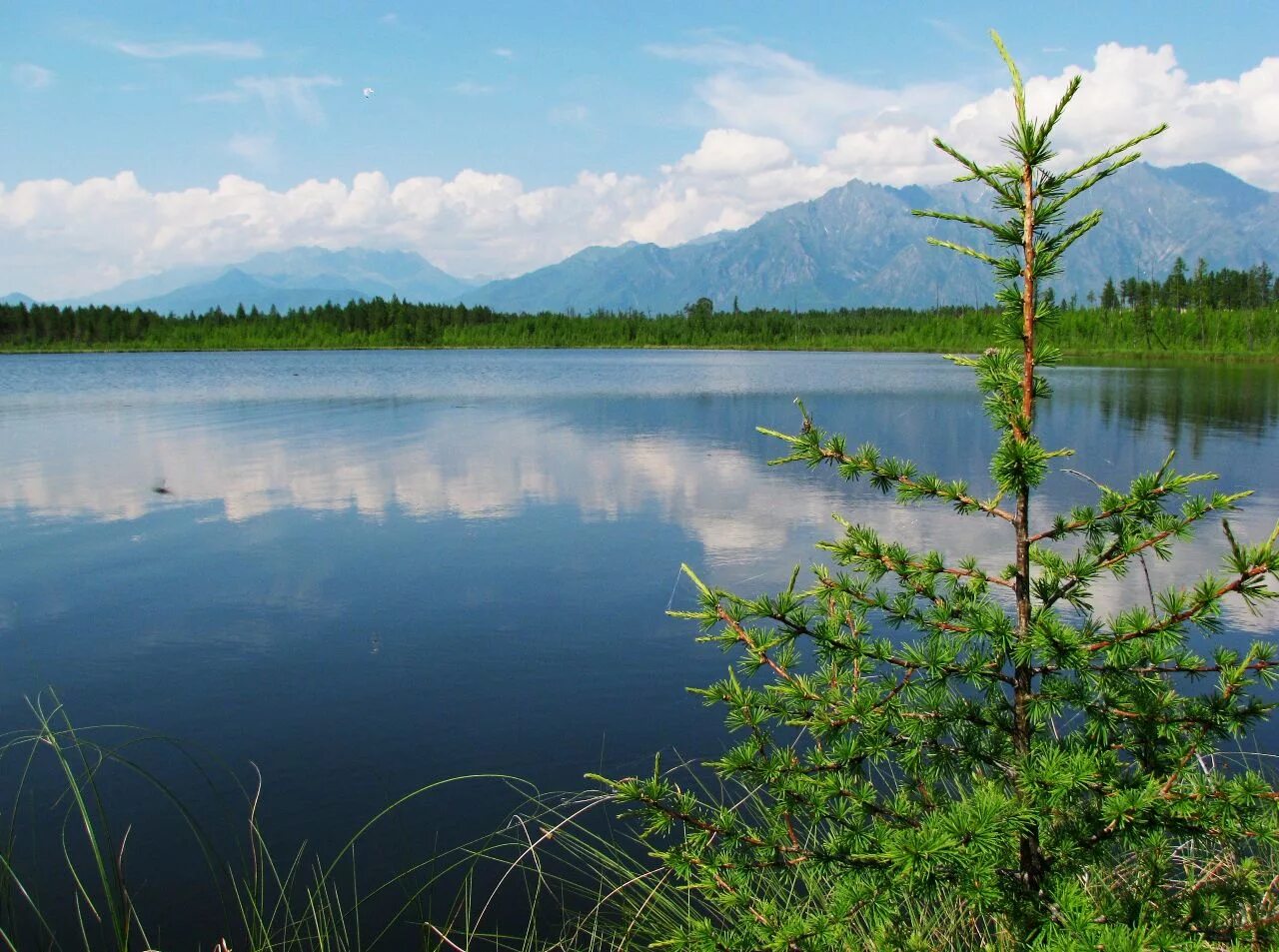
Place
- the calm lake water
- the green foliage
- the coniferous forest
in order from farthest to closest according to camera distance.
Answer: the coniferous forest → the calm lake water → the green foliage

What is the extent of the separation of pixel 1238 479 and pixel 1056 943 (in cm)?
1889

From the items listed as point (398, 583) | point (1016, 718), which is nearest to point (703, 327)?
point (398, 583)

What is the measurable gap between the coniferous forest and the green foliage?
91.8 m

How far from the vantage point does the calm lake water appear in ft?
21.3

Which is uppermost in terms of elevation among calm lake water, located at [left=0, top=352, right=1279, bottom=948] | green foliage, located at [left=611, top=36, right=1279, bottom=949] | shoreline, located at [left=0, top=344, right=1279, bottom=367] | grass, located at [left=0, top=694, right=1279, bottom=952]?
shoreline, located at [left=0, top=344, right=1279, bottom=367]

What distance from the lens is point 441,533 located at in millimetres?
13680

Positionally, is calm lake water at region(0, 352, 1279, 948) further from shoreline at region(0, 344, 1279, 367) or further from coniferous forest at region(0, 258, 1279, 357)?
coniferous forest at region(0, 258, 1279, 357)

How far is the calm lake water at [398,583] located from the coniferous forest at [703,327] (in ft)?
247

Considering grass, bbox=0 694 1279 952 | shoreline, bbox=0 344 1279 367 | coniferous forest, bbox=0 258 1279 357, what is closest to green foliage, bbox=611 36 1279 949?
grass, bbox=0 694 1279 952

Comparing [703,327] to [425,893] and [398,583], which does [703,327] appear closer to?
[398,583]

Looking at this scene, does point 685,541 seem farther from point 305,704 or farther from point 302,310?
point 302,310

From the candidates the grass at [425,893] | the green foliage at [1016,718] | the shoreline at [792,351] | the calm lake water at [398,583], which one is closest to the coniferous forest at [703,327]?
the shoreline at [792,351]

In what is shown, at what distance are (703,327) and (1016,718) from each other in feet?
489

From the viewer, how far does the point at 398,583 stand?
11.0 m
